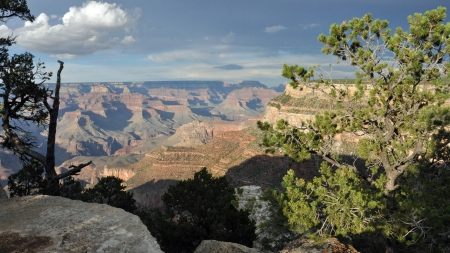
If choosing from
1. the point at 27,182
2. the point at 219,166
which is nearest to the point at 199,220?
the point at 27,182

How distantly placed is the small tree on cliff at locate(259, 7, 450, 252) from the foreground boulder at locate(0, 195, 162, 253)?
19.5 feet

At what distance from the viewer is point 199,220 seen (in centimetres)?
2034

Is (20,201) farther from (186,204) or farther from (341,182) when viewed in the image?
(341,182)

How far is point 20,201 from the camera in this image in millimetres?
12375

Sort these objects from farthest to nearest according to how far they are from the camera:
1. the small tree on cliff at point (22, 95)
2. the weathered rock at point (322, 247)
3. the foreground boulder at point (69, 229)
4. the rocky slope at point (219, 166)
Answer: the rocky slope at point (219, 166) → the small tree on cliff at point (22, 95) → the weathered rock at point (322, 247) → the foreground boulder at point (69, 229)

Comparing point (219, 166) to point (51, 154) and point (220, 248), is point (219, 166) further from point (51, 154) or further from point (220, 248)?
point (220, 248)

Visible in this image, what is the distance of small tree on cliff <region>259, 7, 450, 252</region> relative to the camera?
11.0m

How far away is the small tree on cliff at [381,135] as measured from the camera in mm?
11008

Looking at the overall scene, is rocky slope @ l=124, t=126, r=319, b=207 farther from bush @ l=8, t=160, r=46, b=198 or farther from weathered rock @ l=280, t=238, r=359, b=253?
weathered rock @ l=280, t=238, r=359, b=253

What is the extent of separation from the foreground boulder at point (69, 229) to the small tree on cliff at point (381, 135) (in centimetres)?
594

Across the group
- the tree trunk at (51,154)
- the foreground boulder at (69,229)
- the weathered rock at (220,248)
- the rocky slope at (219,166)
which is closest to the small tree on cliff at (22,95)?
the tree trunk at (51,154)

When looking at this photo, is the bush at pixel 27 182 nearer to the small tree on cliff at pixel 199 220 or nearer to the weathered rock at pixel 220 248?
the small tree on cliff at pixel 199 220

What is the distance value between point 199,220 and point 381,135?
13006 mm

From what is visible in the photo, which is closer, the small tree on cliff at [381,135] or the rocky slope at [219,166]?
the small tree on cliff at [381,135]
